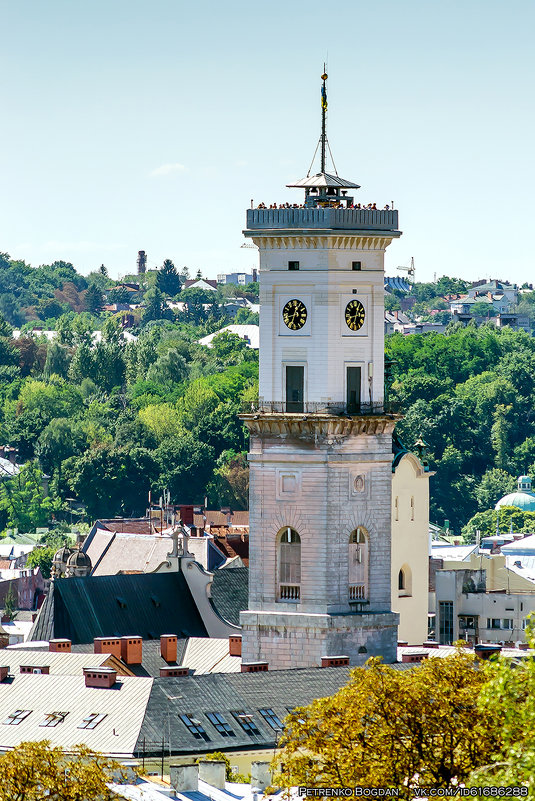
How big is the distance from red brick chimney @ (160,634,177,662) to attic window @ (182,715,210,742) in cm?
1603

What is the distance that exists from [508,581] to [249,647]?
44.6 metres

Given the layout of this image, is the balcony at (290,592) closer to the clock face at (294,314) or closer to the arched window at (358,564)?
the arched window at (358,564)

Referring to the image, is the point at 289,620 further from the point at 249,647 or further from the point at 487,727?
the point at 487,727

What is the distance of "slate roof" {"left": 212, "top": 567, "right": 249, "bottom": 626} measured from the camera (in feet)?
404

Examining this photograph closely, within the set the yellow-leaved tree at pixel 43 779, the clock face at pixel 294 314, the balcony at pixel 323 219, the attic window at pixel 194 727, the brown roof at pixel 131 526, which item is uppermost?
the balcony at pixel 323 219

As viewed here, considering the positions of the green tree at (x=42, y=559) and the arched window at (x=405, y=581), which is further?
the green tree at (x=42, y=559)

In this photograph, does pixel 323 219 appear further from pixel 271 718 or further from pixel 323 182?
pixel 271 718

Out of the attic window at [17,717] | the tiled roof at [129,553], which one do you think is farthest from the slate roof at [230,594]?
the attic window at [17,717]

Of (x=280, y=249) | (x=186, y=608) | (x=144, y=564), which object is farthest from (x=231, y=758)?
(x=144, y=564)

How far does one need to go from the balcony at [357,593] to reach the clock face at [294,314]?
26.1ft

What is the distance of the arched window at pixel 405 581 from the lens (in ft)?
385

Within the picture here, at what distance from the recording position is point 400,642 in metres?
115

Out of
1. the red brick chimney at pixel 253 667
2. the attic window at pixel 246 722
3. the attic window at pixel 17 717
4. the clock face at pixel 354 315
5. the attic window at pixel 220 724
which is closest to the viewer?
the attic window at pixel 17 717

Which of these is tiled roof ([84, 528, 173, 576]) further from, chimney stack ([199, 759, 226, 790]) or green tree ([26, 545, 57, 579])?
chimney stack ([199, 759, 226, 790])
